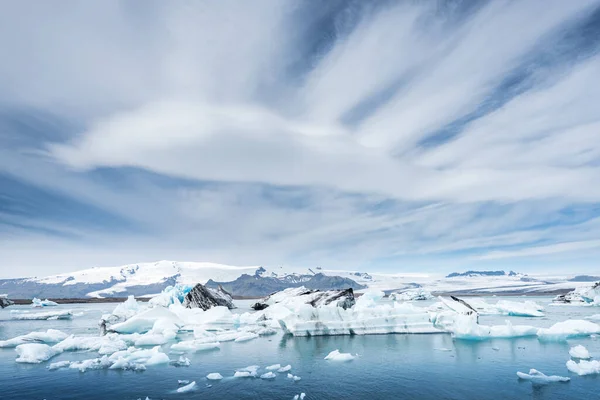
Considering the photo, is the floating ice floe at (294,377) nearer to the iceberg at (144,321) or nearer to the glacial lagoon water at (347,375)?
the glacial lagoon water at (347,375)

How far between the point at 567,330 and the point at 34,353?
1029 inches

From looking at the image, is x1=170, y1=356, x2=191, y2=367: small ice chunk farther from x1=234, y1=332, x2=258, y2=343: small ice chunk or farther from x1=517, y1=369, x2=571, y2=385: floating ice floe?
x1=517, y1=369, x2=571, y2=385: floating ice floe

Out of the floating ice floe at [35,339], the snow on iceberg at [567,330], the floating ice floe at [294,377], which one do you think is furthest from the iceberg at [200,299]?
the snow on iceberg at [567,330]

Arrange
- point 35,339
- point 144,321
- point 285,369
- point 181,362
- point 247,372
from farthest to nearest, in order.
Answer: point 144,321 → point 35,339 → point 181,362 → point 285,369 → point 247,372

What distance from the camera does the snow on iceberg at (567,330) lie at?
19.3 meters

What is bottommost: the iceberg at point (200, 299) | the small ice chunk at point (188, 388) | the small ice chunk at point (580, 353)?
the small ice chunk at point (188, 388)

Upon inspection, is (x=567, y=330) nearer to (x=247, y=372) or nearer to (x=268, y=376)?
(x=268, y=376)

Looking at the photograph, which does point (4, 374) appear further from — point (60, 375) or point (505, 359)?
point (505, 359)

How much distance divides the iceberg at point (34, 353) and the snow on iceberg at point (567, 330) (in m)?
24.3

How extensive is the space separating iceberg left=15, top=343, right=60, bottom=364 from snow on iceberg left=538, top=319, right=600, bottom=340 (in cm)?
2434

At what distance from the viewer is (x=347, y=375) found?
12.7 m

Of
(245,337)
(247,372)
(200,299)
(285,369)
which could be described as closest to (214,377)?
(247,372)

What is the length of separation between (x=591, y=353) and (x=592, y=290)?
5310 cm

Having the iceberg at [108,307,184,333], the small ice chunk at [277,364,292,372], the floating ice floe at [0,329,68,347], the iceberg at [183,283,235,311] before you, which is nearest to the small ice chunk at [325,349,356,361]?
the small ice chunk at [277,364,292,372]
